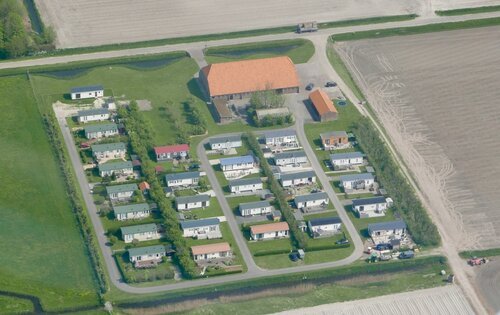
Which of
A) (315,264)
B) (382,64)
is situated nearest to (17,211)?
(315,264)

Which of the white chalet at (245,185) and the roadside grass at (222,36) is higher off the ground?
the roadside grass at (222,36)

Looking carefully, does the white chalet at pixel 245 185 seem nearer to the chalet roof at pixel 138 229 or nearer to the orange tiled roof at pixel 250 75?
the chalet roof at pixel 138 229

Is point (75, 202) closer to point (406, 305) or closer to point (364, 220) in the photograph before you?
point (364, 220)

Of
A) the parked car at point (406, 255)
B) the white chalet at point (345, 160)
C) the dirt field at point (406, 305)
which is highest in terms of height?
the white chalet at point (345, 160)

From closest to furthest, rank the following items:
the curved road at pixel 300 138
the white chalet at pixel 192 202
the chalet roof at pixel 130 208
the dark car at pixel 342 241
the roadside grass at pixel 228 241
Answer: the curved road at pixel 300 138
the roadside grass at pixel 228 241
the dark car at pixel 342 241
the chalet roof at pixel 130 208
the white chalet at pixel 192 202

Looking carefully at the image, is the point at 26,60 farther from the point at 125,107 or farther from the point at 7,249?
the point at 7,249

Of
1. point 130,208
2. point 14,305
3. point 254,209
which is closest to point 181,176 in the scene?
point 130,208

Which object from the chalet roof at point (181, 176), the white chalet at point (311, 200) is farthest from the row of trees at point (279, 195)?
the chalet roof at point (181, 176)
